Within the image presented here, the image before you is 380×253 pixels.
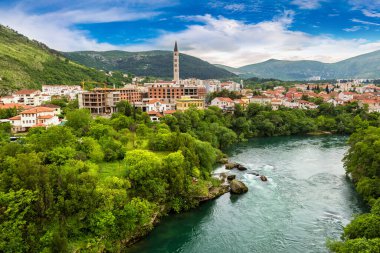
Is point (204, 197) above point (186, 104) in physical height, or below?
below

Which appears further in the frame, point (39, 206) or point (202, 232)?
point (202, 232)

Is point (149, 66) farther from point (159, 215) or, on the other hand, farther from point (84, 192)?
point (84, 192)

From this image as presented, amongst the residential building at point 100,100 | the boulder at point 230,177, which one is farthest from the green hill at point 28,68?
the boulder at point 230,177

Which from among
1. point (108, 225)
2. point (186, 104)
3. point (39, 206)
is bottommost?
point (108, 225)

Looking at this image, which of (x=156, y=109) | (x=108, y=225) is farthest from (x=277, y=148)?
(x=108, y=225)

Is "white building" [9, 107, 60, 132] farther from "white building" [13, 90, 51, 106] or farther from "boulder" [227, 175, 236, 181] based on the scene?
"white building" [13, 90, 51, 106]

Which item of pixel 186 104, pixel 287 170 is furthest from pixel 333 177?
pixel 186 104

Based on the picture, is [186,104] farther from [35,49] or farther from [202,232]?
[35,49]

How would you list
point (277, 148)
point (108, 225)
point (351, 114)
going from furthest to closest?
point (351, 114) < point (277, 148) < point (108, 225)

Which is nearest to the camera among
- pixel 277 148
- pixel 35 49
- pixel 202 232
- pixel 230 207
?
pixel 202 232
